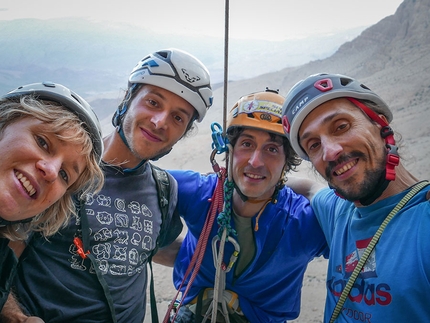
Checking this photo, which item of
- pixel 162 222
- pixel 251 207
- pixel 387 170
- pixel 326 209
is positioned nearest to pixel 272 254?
pixel 251 207

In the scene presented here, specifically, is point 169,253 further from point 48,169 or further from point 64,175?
point 48,169

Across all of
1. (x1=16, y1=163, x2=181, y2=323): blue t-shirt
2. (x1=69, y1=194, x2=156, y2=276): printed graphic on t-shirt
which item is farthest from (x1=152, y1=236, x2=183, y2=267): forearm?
(x1=69, y1=194, x2=156, y2=276): printed graphic on t-shirt

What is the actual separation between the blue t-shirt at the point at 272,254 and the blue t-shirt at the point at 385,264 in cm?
48

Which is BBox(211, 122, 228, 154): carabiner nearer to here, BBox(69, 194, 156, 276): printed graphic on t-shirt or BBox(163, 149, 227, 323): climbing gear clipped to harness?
BBox(163, 149, 227, 323): climbing gear clipped to harness

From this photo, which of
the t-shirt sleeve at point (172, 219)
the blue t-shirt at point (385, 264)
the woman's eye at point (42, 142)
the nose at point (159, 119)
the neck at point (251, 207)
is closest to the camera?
the blue t-shirt at point (385, 264)

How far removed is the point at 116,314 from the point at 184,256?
0.91m

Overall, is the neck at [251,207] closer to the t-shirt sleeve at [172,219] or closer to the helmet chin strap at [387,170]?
the t-shirt sleeve at [172,219]

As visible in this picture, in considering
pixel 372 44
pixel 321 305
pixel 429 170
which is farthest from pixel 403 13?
pixel 321 305

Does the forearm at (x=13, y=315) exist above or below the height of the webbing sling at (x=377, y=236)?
below

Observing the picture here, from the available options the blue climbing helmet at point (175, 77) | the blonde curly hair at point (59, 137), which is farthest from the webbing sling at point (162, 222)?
the blue climbing helmet at point (175, 77)

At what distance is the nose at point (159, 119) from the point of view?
2.42 meters

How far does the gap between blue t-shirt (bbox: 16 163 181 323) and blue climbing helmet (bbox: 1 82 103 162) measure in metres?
0.45

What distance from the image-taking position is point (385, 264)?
158cm

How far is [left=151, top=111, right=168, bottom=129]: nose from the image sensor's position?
7.93 ft
